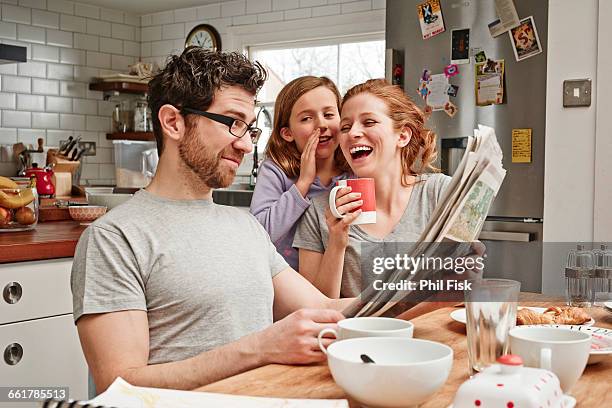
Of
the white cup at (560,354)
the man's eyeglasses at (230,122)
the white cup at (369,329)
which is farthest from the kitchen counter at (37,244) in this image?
the white cup at (560,354)

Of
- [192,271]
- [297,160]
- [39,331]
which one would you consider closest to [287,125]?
[297,160]

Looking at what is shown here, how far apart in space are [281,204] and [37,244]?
0.87m

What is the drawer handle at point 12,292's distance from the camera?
7.34 ft

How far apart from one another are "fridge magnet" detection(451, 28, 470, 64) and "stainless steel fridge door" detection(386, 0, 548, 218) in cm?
2

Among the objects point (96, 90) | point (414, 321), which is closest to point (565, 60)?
point (414, 321)

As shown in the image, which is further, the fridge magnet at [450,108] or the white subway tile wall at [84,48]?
the white subway tile wall at [84,48]

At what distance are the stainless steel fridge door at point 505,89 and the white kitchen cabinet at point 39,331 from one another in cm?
192

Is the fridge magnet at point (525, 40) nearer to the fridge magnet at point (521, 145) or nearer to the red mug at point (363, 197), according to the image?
the fridge magnet at point (521, 145)

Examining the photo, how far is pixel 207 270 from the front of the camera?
149 cm

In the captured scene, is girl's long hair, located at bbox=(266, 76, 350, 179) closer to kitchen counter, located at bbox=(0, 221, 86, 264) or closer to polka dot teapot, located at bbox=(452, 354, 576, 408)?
kitchen counter, located at bbox=(0, 221, 86, 264)

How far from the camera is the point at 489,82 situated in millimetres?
3314

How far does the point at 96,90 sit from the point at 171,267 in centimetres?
517

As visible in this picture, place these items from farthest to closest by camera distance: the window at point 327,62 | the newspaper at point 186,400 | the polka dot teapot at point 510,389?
the window at point 327,62 → the newspaper at point 186,400 → the polka dot teapot at point 510,389

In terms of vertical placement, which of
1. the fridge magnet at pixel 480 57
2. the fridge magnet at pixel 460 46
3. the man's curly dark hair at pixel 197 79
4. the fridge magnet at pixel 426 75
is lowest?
the man's curly dark hair at pixel 197 79
